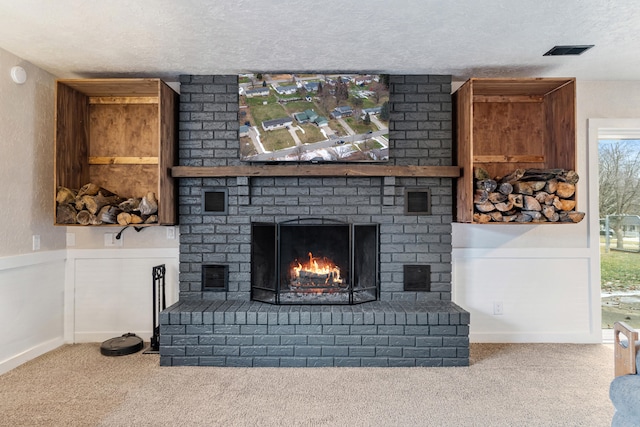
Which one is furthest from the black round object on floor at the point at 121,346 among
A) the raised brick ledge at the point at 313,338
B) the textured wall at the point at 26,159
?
the textured wall at the point at 26,159

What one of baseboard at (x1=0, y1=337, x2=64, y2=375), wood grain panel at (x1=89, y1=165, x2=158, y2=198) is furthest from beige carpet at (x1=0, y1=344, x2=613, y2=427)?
wood grain panel at (x1=89, y1=165, x2=158, y2=198)

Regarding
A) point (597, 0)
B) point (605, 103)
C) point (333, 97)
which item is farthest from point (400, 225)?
point (605, 103)

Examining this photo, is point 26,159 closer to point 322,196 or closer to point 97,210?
point 97,210

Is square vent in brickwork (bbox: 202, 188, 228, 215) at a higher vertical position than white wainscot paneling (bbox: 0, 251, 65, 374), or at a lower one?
higher

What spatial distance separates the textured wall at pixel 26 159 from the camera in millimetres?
2766

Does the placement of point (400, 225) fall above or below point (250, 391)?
above

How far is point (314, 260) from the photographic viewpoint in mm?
3350

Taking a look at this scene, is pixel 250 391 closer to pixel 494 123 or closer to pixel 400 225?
pixel 400 225

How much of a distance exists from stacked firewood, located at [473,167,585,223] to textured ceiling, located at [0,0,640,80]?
90cm

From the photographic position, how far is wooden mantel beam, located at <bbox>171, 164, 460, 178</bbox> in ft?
10.1

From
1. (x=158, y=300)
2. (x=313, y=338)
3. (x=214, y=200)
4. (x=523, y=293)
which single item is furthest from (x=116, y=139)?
(x=523, y=293)

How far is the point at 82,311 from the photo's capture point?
338 centimetres

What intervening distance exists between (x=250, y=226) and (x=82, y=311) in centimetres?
169

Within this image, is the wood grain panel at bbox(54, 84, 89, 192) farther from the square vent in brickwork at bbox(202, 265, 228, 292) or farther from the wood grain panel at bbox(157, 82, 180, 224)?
the square vent in brickwork at bbox(202, 265, 228, 292)
